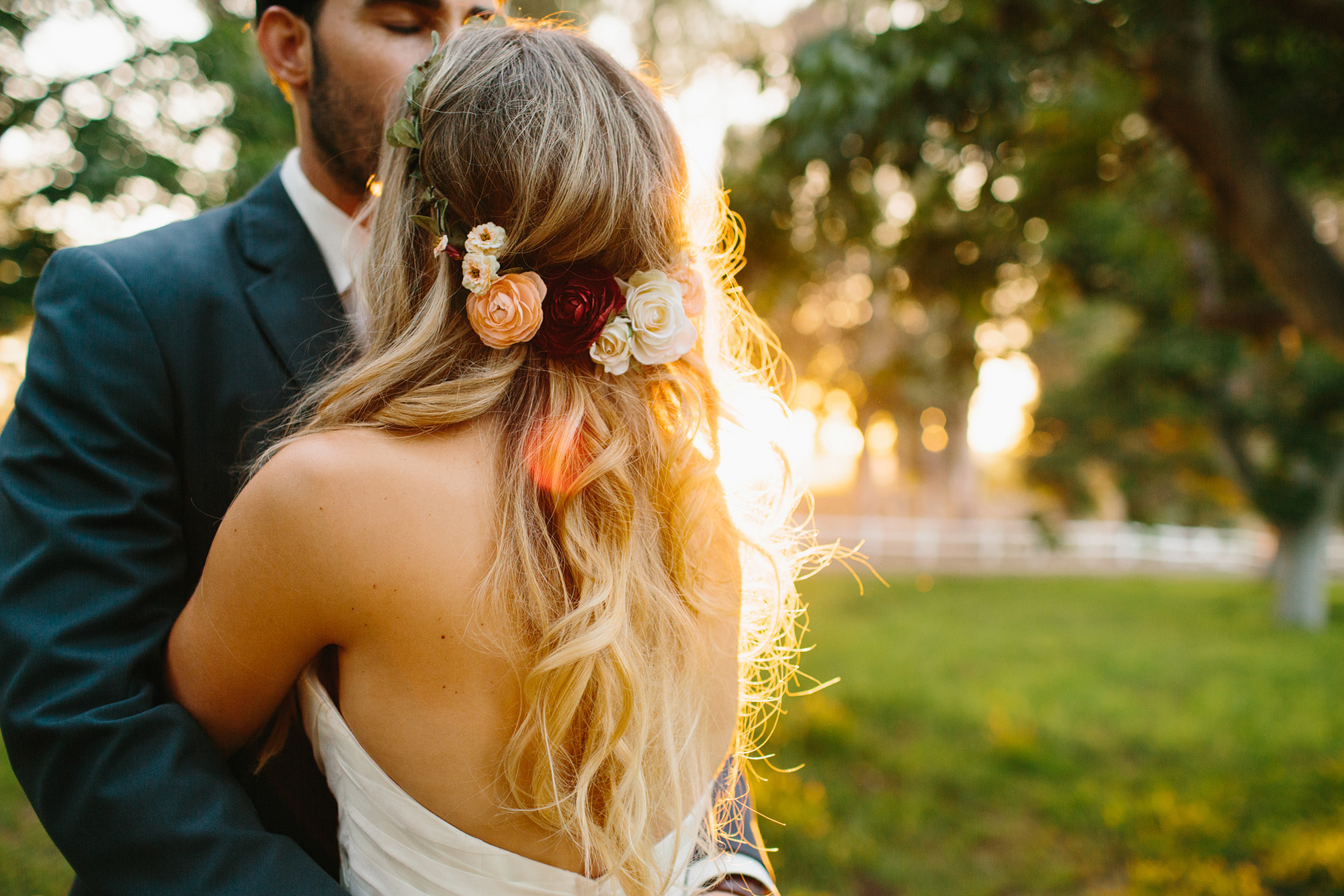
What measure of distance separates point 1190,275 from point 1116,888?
530 centimetres

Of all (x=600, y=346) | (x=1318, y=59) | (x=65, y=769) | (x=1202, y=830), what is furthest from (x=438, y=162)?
(x=1202, y=830)

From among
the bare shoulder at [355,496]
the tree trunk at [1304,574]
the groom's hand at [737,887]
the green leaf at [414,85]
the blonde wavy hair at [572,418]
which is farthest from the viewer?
the tree trunk at [1304,574]

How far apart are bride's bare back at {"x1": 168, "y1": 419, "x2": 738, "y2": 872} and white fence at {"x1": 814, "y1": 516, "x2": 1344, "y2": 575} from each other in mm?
19981

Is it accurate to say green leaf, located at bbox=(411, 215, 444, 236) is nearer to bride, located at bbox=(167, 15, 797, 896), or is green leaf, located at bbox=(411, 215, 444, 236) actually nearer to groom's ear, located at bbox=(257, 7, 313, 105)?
bride, located at bbox=(167, 15, 797, 896)

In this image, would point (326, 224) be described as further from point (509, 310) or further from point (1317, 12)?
point (1317, 12)

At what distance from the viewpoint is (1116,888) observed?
171 inches

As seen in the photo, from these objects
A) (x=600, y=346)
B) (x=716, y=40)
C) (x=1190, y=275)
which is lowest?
(x=600, y=346)

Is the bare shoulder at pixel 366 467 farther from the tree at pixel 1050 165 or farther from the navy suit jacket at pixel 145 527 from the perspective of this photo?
the tree at pixel 1050 165

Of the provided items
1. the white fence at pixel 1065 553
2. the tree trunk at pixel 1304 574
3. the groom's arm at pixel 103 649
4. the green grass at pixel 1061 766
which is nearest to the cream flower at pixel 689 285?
the groom's arm at pixel 103 649

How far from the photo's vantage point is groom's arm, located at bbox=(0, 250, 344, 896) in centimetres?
118

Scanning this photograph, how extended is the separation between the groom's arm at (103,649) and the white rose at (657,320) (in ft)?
2.82

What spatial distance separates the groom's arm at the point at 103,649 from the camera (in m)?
1.18

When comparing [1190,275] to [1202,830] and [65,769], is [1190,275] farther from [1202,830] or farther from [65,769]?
[65,769]

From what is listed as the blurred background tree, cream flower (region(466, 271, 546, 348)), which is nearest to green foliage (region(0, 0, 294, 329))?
the blurred background tree
